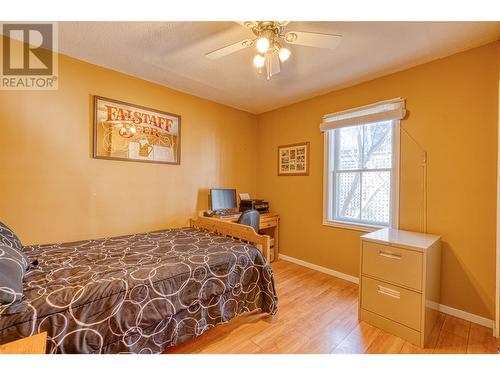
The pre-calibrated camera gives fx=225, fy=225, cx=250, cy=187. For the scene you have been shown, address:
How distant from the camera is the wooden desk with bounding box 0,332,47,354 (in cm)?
69

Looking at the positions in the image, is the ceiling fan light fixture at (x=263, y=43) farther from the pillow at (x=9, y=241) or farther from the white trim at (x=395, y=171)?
A: the pillow at (x=9, y=241)

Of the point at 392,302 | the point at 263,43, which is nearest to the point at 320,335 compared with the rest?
the point at 392,302

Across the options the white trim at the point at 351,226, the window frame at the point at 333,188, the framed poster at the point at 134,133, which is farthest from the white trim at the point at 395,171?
the framed poster at the point at 134,133

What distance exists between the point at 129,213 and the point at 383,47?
2899 mm

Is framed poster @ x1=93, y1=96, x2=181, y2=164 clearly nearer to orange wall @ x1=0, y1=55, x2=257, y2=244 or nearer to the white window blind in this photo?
orange wall @ x1=0, y1=55, x2=257, y2=244

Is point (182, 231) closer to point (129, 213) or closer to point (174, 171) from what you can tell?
point (129, 213)

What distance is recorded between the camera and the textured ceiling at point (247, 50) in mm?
1655

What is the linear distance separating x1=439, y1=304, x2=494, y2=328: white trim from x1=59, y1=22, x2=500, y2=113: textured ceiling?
2.23 meters

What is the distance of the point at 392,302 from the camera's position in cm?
172

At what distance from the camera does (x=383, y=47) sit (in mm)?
1880

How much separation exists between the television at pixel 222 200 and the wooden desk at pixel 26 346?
2.28 metres

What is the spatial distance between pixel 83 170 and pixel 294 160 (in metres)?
2.50

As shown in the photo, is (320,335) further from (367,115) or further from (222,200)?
(367,115)
